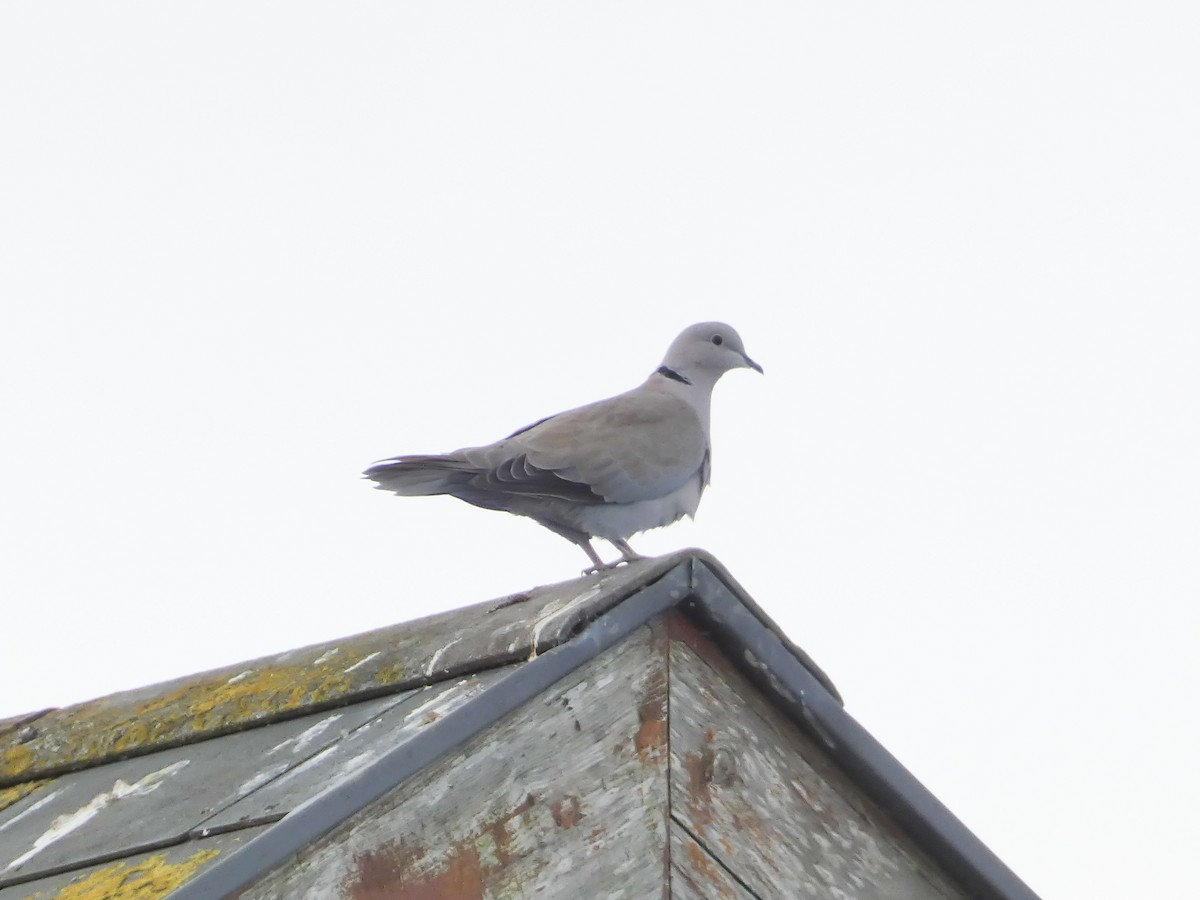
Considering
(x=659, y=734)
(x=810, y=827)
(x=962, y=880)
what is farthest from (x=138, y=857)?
(x=962, y=880)

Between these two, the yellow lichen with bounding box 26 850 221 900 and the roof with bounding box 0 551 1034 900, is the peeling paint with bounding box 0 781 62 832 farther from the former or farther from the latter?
the yellow lichen with bounding box 26 850 221 900

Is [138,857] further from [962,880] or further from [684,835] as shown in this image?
[962,880]

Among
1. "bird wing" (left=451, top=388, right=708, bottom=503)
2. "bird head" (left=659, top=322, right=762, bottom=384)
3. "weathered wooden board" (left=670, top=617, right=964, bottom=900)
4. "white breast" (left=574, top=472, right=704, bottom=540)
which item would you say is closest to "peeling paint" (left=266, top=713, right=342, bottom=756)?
"weathered wooden board" (left=670, top=617, right=964, bottom=900)

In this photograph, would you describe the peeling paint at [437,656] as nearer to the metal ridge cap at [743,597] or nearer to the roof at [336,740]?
the roof at [336,740]

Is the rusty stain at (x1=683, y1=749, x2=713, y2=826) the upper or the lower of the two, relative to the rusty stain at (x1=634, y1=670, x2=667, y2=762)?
lower

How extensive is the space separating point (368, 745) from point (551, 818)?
30cm

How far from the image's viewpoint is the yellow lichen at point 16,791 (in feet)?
9.54

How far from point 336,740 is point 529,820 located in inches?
14.9

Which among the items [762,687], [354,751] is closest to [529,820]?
[354,751]

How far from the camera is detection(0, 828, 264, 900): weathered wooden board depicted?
6.70ft

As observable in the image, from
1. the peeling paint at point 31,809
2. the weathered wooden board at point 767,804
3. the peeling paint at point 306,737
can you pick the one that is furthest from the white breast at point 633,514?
the weathered wooden board at point 767,804

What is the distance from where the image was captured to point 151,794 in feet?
8.32

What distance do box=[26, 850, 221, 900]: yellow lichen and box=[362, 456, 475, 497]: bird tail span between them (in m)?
3.04

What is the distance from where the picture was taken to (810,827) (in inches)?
93.6
